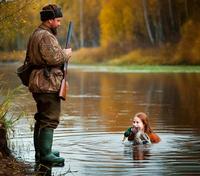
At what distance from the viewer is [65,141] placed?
11844 mm

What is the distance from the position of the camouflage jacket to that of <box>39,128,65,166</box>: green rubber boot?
52cm

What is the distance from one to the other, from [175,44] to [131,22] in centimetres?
1022

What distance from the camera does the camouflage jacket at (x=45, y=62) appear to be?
29.5 feet

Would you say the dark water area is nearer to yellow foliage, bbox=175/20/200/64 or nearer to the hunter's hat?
the hunter's hat

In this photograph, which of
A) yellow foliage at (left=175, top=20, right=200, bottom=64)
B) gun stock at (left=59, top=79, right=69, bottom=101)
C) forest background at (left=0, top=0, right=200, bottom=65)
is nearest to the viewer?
gun stock at (left=59, top=79, right=69, bottom=101)

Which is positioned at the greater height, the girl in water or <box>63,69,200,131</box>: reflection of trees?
the girl in water

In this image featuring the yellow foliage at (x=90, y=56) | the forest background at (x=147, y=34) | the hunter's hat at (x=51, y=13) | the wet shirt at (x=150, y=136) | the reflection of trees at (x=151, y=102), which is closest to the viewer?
the hunter's hat at (x=51, y=13)

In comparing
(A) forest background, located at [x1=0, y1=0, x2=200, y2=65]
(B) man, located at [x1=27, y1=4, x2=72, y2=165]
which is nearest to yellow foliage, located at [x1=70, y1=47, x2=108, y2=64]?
(A) forest background, located at [x1=0, y1=0, x2=200, y2=65]

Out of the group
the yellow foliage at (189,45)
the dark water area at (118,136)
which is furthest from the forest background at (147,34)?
the dark water area at (118,136)

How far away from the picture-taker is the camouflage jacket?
8992mm

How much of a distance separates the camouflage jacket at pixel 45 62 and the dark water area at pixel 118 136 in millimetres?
1009

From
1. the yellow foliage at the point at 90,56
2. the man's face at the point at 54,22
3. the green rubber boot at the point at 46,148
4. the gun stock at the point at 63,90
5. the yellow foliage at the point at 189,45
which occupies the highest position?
the man's face at the point at 54,22

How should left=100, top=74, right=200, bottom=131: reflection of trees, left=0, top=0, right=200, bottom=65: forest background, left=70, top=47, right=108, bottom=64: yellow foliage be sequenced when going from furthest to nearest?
left=70, top=47, right=108, bottom=64: yellow foliage
left=0, top=0, right=200, bottom=65: forest background
left=100, top=74, right=200, bottom=131: reflection of trees

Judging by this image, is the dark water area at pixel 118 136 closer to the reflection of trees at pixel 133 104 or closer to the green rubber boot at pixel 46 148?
the reflection of trees at pixel 133 104
